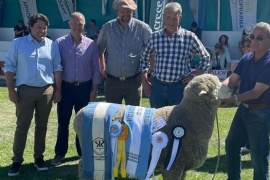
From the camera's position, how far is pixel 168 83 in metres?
5.52

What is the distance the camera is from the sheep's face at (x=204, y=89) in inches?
171

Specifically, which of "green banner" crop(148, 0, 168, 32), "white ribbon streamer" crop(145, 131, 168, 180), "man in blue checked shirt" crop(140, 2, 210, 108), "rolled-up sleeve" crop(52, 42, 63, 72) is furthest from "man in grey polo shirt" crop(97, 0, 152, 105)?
"green banner" crop(148, 0, 168, 32)

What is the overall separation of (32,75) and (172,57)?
1.72 m

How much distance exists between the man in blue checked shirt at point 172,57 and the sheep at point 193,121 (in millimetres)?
1051

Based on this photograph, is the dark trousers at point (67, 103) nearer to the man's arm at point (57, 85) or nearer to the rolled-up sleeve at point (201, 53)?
the man's arm at point (57, 85)

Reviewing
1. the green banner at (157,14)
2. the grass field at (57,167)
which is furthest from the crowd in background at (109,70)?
the green banner at (157,14)

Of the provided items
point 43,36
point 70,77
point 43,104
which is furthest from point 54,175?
point 43,36

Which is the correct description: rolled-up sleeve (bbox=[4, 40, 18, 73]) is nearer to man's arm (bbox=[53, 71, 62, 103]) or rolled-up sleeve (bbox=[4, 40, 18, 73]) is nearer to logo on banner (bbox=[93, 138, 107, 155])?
man's arm (bbox=[53, 71, 62, 103])

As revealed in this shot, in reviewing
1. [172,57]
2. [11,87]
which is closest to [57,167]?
[11,87]

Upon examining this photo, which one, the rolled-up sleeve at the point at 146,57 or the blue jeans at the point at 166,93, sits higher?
the rolled-up sleeve at the point at 146,57

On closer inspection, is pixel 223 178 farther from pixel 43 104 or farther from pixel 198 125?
pixel 43 104

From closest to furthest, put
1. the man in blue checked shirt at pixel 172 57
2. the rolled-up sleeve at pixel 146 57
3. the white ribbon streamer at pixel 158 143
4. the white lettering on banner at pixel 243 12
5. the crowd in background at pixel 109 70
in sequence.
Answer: the white ribbon streamer at pixel 158 143 → the crowd in background at pixel 109 70 → the man in blue checked shirt at pixel 172 57 → the rolled-up sleeve at pixel 146 57 → the white lettering on banner at pixel 243 12

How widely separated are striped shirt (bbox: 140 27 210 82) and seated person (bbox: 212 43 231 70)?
6.96 metres

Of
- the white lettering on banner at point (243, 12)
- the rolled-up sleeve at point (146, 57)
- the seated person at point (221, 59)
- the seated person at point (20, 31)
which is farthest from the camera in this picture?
the seated person at point (20, 31)
